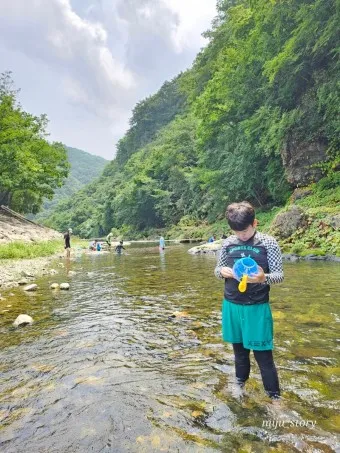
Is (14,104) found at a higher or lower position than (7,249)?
higher

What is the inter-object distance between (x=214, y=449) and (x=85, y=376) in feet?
6.90

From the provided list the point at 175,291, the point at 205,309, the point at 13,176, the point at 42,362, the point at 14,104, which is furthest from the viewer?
the point at 14,104

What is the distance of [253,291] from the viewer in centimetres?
338

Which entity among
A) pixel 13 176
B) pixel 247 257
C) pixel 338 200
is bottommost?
Result: pixel 247 257

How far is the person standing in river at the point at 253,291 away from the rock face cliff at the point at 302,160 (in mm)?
24691

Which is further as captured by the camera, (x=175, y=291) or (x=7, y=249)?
(x=7, y=249)

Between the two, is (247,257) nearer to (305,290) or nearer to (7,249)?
(305,290)

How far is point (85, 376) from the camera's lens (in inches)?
167

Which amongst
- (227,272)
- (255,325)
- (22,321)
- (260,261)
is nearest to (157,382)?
(255,325)

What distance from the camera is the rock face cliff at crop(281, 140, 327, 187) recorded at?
25.6 meters

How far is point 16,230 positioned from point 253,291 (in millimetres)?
32358

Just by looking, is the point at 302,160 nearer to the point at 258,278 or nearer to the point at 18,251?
the point at 18,251

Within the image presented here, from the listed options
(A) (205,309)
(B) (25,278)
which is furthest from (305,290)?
(B) (25,278)

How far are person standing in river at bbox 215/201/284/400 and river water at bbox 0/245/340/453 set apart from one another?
0.57 m
